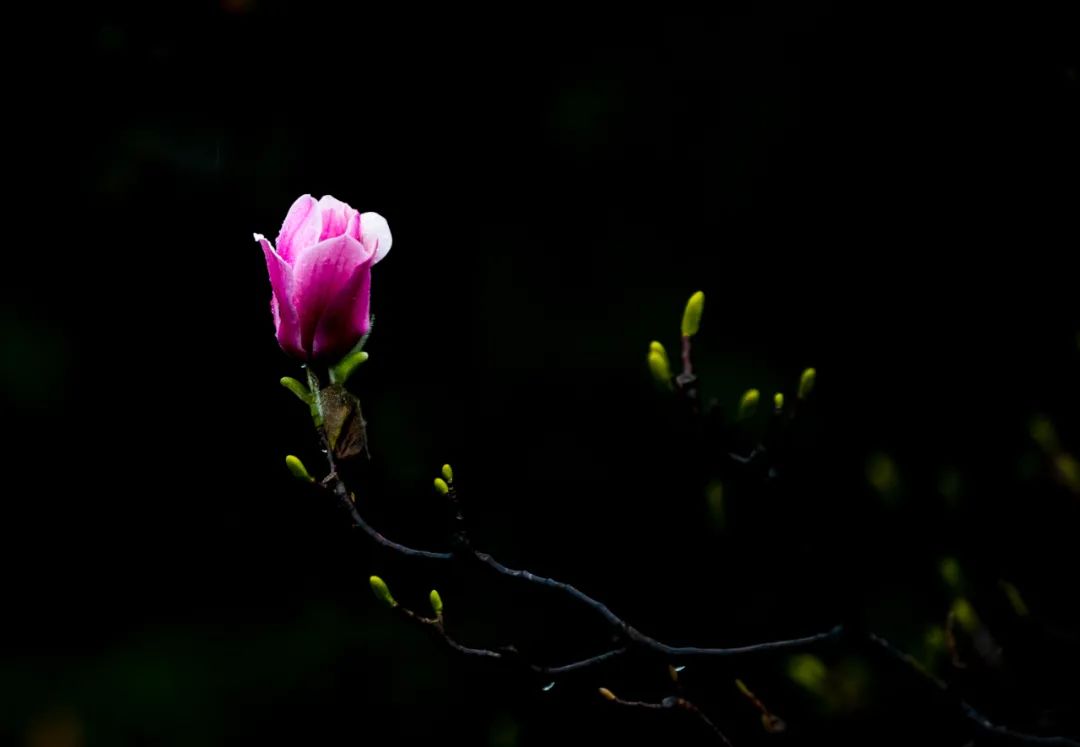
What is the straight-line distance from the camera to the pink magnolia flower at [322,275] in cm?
91

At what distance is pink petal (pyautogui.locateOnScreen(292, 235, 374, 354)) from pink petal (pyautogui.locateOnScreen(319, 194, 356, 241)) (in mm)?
18

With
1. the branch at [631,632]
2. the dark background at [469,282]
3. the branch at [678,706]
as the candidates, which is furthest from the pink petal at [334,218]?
the dark background at [469,282]

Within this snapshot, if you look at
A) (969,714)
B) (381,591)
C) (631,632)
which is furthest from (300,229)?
(969,714)

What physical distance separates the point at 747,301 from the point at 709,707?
105 centimetres

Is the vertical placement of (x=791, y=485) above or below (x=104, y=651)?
above

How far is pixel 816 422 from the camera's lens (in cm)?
261

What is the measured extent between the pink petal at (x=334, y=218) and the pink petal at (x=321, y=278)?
0.7 inches

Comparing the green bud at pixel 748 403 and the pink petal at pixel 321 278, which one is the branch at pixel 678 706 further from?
the pink petal at pixel 321 278

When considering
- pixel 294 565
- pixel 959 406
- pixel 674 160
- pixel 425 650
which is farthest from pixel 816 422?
pixel 294 565

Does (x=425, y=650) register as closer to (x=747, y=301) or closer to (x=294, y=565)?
(x=294, y=565)

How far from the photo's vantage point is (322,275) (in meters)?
0.91

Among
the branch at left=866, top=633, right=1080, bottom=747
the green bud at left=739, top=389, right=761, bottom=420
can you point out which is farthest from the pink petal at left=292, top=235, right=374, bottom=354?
the branch at left=866, top=633, right=1080, bottom=747

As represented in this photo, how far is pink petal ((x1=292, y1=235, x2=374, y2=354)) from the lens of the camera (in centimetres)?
91

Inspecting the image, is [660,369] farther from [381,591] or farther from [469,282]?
[469,282]
